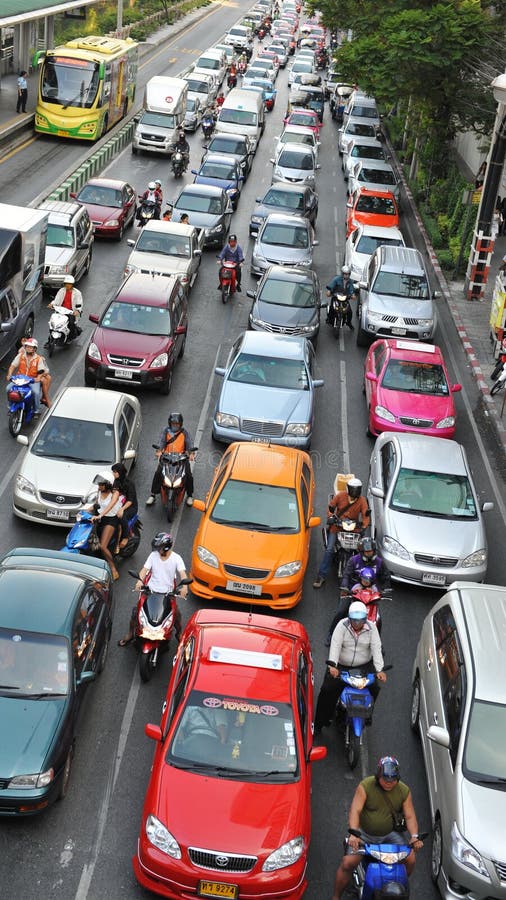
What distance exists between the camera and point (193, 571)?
45.6 ft

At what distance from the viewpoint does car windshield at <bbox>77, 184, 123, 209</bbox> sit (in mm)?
30766

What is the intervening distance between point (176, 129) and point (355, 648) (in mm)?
34201

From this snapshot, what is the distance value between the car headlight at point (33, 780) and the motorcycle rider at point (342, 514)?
19.5 feet

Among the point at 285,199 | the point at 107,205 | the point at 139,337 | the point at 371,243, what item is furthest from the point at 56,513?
the point at 285,199

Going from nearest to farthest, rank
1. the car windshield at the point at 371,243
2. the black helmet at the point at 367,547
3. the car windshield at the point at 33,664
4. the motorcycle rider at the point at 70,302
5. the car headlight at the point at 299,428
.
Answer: the car windshield at the point at 33,664
the black helmet at the point at 367,547
the car headlight at the point at 299,428
the motorcycle rider at the point at 70,302
the car windshield at the point at 371,243

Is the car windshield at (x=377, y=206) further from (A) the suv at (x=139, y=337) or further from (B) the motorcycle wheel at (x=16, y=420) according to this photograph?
(B) the motorcycle wheel at (x=16, y=420)

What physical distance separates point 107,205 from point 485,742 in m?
23.7

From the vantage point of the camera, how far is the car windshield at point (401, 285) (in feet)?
81.5

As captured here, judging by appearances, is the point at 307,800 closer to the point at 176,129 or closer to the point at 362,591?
the point at 362,591

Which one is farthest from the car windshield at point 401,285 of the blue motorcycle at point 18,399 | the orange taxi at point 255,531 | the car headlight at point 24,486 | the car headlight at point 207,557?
the car headlight at point 207,557

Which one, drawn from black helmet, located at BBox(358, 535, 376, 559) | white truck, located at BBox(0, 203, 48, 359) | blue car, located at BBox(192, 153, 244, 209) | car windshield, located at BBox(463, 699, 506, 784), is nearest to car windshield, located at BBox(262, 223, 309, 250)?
blue car, located at BBox(192, 153, 244, 209)

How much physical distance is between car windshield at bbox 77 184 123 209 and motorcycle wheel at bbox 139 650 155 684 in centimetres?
2057

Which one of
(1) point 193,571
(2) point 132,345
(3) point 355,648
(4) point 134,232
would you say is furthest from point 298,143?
(3) point 355,648

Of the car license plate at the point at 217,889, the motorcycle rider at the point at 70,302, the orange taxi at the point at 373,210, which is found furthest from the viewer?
the orange taxi at the point at 373,210
